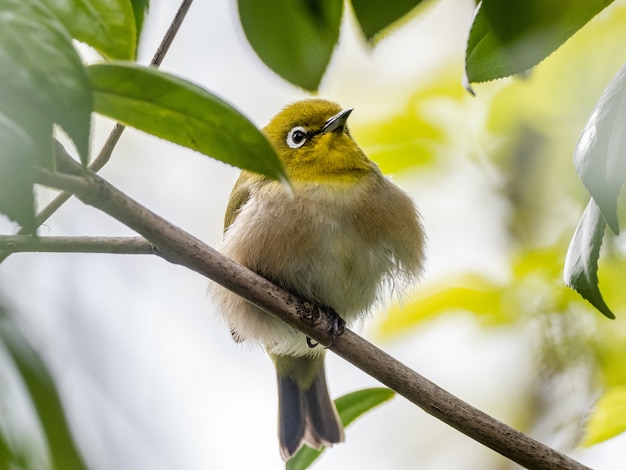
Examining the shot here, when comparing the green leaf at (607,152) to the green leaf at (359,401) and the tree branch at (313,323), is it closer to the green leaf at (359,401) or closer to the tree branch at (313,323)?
the tree branch at (313,323)

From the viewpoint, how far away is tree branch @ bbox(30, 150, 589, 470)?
1.29m

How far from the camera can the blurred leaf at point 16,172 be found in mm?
872

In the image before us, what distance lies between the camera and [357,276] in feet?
9.87

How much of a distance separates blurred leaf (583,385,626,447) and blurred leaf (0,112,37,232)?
141 cm

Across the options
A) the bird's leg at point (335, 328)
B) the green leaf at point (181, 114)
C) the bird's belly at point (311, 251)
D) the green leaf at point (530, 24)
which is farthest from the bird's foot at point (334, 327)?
the green leaf at point (181, 114)

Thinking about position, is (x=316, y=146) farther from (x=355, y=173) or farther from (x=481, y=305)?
(x=481, y=305)

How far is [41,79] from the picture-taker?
930mm

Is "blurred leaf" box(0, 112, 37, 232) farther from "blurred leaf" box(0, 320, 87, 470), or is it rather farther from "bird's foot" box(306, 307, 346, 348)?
"bird's foot" box(306, 307, 346, 348)

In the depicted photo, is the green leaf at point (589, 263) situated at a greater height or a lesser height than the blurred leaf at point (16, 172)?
greater

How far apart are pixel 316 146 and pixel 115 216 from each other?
7.03 feet

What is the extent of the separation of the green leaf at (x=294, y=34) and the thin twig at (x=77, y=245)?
437mm

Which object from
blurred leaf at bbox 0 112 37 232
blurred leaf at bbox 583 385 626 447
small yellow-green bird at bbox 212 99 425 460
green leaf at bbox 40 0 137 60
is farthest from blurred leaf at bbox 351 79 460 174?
blurred leaf at bbox 0 112 37 232

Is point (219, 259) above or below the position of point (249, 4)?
below

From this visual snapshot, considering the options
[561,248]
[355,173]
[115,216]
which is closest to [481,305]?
[561,248]
